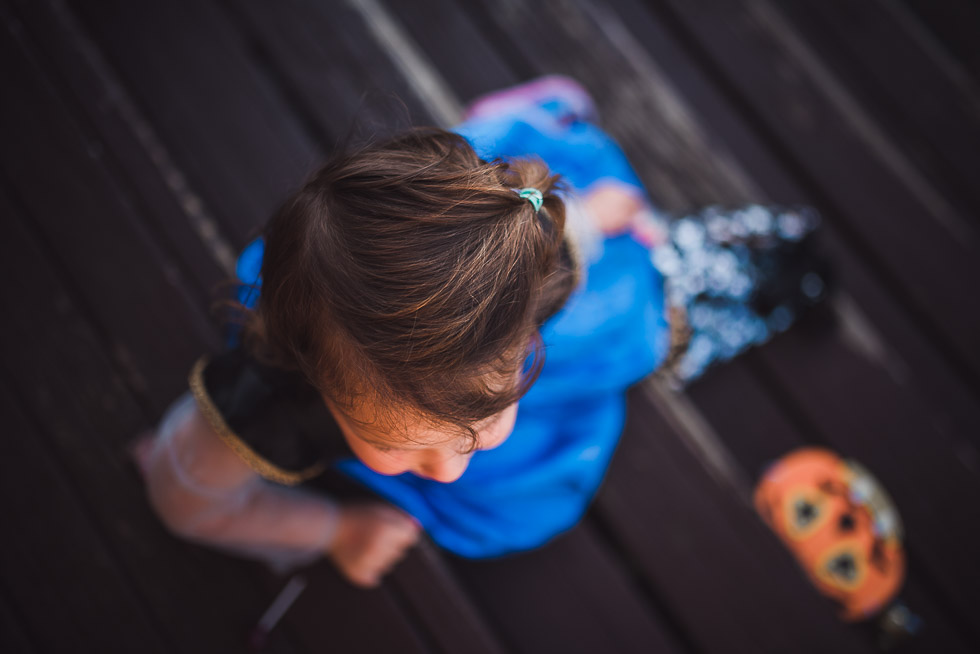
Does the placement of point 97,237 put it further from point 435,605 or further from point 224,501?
point 435,605

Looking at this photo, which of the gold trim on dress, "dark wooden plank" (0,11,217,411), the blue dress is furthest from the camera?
"dark wooden plank" (0,11,217,411)

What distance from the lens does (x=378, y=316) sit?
383mm

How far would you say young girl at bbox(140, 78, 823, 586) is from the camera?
0.39 metres

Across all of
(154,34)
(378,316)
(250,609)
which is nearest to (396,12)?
(154,34)

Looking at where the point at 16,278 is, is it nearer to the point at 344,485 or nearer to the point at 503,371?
the point at 344,485

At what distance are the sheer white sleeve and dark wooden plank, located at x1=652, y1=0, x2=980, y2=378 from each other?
3.80ft

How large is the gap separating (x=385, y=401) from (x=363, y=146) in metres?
0.23

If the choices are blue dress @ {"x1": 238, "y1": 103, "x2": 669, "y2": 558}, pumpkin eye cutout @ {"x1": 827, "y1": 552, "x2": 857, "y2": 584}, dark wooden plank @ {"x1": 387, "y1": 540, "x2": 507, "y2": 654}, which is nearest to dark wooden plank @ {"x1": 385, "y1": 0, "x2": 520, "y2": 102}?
blue dress @ {"x1": 238, "y1": 103, "x2": 669, "y2": 558}

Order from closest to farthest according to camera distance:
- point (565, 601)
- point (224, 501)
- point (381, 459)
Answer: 1. point (381, 459)
2. point (224, 501)
3. point (565, 601)

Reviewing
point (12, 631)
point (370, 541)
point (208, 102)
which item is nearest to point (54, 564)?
point (12, 631)

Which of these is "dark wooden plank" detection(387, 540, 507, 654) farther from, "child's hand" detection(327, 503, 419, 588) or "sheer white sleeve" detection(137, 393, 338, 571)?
"sheer white sleeve" detection(137, 393, 338, 571)

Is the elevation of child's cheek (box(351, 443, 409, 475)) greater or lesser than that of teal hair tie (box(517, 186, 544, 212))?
lesser

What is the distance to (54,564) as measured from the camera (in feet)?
2.59

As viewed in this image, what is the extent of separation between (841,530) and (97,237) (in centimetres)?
137
